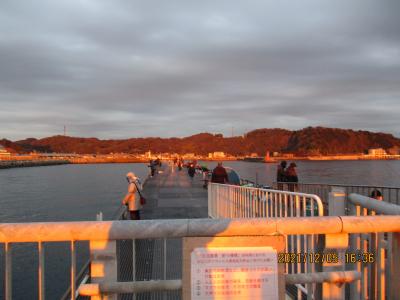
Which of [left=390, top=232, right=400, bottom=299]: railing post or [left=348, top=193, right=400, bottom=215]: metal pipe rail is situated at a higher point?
[left=348, top=193, right=400, bottom=215]: metal pipe rail

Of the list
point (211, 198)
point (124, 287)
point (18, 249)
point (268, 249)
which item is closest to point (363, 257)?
point (268, 249)

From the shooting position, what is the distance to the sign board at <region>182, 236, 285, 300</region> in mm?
2434

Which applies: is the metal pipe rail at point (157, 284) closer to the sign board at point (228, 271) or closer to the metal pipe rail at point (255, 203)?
the sign board at point (228, 271)

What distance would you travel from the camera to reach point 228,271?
245 centimetres

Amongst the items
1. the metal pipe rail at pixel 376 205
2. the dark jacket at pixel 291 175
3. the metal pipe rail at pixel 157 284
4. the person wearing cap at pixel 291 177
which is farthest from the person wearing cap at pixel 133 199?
the metal pipe rail at pixel 157 284

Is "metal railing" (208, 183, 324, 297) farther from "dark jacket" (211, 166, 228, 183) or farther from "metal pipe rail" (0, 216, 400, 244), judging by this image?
"dark jacket" (211, 166, 228, 183)

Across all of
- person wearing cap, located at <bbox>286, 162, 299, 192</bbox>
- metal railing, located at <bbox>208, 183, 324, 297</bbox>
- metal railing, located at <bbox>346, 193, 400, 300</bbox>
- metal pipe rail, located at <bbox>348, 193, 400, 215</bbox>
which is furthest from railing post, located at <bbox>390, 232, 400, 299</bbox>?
person wearing cap, located at <bbox>286, 162, 299, 192</bbox>

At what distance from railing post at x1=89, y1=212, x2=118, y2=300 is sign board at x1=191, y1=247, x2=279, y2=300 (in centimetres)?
67

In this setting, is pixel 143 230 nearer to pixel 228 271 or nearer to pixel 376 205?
pixel 228 271

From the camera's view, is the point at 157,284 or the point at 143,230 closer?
the point at 143,230

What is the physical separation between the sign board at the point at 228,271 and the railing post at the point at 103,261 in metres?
0.61

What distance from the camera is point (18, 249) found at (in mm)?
18984

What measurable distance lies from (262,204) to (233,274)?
17.2 feet

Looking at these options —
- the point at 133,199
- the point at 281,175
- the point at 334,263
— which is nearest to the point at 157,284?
the point at 334,263
